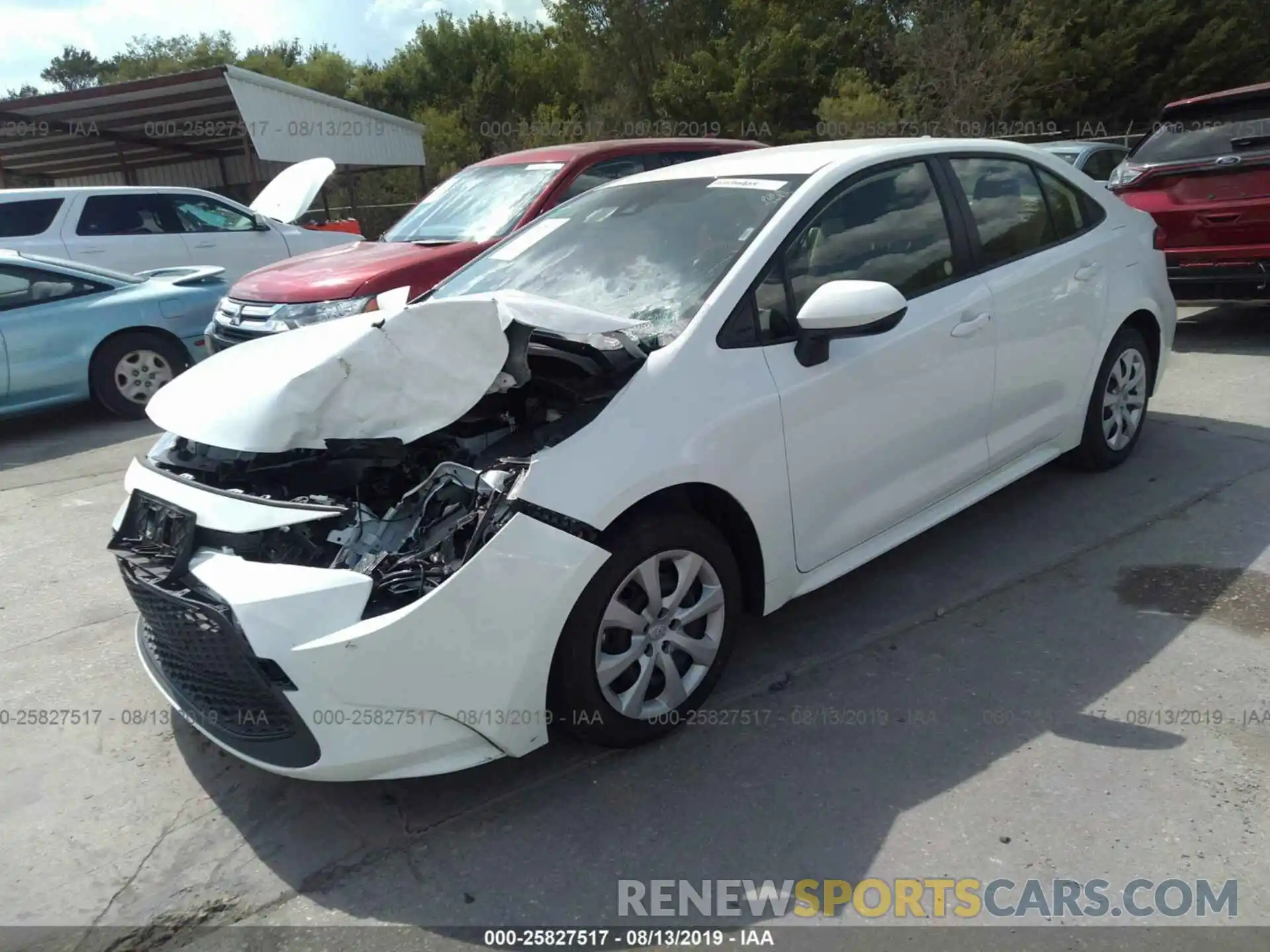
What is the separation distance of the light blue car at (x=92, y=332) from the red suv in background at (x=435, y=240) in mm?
1341

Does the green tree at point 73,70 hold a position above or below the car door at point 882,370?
above

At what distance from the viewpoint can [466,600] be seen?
2.59 meters

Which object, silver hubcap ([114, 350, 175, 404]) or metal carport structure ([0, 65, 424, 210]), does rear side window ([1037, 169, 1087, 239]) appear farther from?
metal carport structure ([0, 65, 424, 210])

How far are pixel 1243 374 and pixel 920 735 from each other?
17.2 feet

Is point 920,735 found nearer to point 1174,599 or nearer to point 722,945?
point 722,945

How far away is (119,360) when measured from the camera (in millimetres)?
7941

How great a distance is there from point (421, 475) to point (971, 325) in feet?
7.21

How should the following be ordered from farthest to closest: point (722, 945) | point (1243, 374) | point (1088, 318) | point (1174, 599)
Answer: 1. point (1243, 374)
2. point (1088, 318)
3. point (1174, 599)
4. point (722, 945)

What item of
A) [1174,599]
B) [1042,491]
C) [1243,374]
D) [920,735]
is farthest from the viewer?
[1243,374]

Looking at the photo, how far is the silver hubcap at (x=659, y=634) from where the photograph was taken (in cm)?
295

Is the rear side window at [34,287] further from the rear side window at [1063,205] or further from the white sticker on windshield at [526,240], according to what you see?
the rear side window at [1063,205]

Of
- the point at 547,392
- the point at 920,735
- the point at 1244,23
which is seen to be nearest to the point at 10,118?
the point at 547,392

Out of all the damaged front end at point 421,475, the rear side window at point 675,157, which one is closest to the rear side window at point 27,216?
the rear side window at point 675,157
